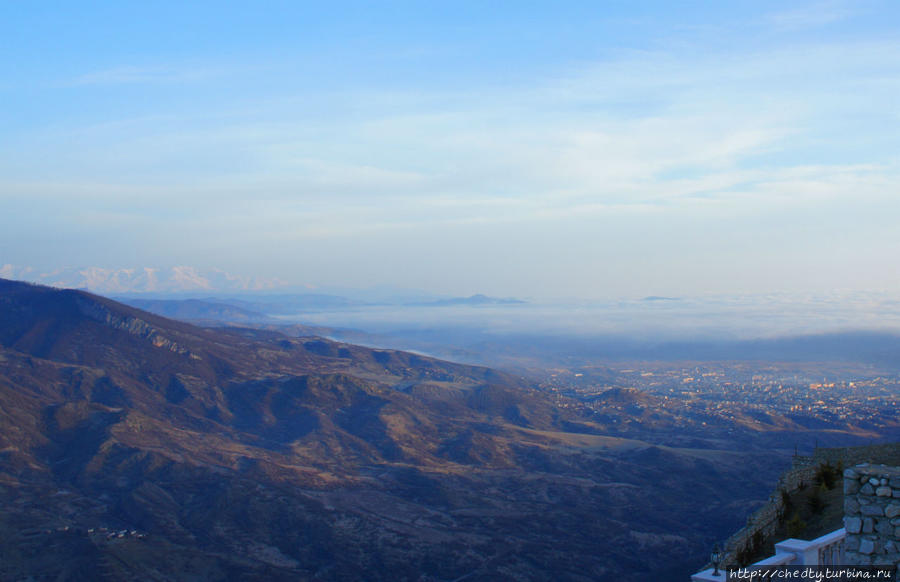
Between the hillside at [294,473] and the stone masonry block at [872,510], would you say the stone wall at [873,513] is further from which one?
the hillside at [294,473]

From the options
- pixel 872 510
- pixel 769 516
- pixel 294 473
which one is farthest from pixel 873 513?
pixel 294 473

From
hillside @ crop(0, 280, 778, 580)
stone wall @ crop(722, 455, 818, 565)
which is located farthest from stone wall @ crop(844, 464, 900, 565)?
hillside @ crop(0, 280, 778, 580)

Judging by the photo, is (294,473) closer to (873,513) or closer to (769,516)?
(769,516)

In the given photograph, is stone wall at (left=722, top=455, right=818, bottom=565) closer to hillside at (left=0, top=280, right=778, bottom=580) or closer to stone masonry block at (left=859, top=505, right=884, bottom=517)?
stone masonry block at (left=859, top=505, right=884, bottom=517)

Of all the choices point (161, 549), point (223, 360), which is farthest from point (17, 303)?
point (161, 549)

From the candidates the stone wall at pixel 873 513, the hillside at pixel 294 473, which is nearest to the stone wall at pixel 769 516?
the stone wall at pixel 873 513

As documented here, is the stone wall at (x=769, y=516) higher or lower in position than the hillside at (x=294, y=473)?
higher
